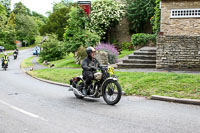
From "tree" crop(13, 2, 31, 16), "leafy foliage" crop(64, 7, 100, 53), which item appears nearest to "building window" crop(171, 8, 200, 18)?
"leafy foliage" crop(64, 7, 100, 53)

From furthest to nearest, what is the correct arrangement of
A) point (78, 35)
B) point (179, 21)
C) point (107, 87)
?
point (78, 35)
point (179, 21)
point (107, 87)

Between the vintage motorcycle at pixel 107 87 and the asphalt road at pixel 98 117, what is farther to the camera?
the vintage motorcycle at pixel 107 87

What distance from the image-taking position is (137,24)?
109 feet

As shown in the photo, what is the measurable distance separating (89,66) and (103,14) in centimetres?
2644

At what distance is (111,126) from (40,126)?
5.05 ft

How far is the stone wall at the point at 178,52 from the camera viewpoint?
42.0ft

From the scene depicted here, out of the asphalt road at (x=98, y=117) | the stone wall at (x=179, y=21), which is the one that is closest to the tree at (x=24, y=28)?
the stone wall at (x=179, y=21)

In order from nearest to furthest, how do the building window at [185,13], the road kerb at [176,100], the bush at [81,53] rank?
the road kerb at [176,100], the building window at [185,13], the bush at [81,53]

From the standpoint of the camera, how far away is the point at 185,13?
1817 cm

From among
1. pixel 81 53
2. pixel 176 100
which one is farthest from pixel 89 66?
pixel 81 53

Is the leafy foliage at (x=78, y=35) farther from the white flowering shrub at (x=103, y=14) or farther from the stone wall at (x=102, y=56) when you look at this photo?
the white flowering shrub at (x=103, y=14)

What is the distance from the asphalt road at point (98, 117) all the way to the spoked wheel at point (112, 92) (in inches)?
7.6

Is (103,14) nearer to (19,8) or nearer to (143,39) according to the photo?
(143,39)

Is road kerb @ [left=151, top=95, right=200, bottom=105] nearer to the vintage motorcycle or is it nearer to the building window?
the vintage motorcycle
